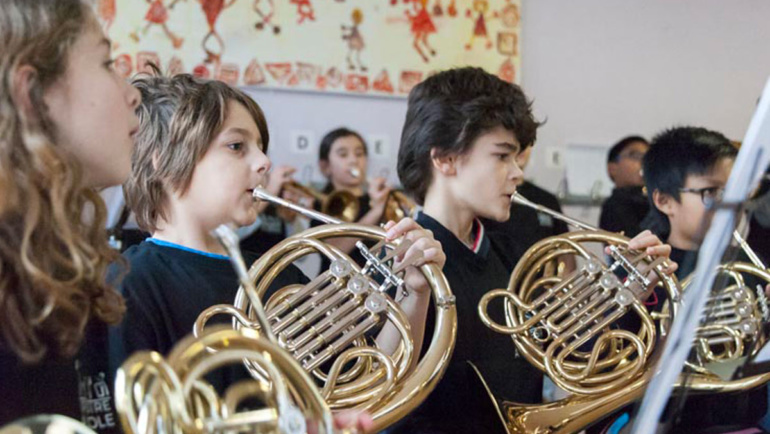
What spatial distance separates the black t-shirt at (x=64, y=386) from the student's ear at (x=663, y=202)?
1482mm

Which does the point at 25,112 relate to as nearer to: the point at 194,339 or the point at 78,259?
the point at 78,259

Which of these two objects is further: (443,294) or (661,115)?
(661,115)

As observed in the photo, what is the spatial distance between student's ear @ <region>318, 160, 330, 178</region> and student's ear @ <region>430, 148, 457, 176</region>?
1.63 m

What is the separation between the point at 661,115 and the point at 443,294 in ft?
10.00

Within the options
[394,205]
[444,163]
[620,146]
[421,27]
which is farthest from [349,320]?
[620,146]

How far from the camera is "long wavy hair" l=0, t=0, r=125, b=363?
87 cm

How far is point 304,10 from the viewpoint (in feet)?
11.4

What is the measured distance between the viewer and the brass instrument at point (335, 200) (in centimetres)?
328

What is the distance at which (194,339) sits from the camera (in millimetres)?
853

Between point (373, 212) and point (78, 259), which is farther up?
point (78, 259)

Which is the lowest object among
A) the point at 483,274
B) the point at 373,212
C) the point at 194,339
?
the point at 373,212

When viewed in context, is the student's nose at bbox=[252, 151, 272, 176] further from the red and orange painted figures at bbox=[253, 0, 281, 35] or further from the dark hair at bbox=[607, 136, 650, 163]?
the dark hair at bbox=[607, 136, 650, 163]

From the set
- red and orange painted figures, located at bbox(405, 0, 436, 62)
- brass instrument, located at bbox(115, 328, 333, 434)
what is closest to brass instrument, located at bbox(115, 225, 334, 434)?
brass instrument, located at bbox(115, 328, 333, 434)

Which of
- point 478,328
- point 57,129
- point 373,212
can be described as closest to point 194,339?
point 57,129
